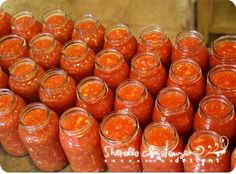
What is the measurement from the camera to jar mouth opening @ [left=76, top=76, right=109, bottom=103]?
1.25 m

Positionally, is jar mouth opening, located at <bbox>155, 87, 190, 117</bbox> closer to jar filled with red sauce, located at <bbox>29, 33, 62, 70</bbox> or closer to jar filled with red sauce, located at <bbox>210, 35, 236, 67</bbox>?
jar filled with red sauce, located at <bbox>210, 35, 236, 67</bbox>

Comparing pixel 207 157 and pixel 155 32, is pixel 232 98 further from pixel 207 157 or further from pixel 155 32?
pixel 155 32


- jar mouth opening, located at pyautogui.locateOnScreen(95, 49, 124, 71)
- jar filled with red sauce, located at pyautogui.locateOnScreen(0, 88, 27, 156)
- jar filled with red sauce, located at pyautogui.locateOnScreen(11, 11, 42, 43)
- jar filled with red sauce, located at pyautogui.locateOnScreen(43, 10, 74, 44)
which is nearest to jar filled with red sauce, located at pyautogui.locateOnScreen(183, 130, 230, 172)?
jar mouth opening, located at pyautogui.locateOnScreen(95, 49, 124, 71)

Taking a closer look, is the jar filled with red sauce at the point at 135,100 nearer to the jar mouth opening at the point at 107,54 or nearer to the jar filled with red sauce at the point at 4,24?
the jar mouth opening at the point at 107,54

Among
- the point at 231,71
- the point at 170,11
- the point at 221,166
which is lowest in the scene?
the point at 170,11

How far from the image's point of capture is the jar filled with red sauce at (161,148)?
3.60 feet

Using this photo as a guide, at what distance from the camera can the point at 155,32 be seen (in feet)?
4.76

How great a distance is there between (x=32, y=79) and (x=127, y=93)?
1.09 ft

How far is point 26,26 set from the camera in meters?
1.58

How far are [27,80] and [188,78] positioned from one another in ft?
1.70

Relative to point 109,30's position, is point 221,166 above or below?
below

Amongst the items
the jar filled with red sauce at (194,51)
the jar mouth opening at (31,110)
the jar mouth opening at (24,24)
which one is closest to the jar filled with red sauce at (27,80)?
the jar mouth opening at (31,110)

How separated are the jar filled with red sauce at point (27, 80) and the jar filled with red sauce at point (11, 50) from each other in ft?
0.23

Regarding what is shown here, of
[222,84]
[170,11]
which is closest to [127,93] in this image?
[222,84]
